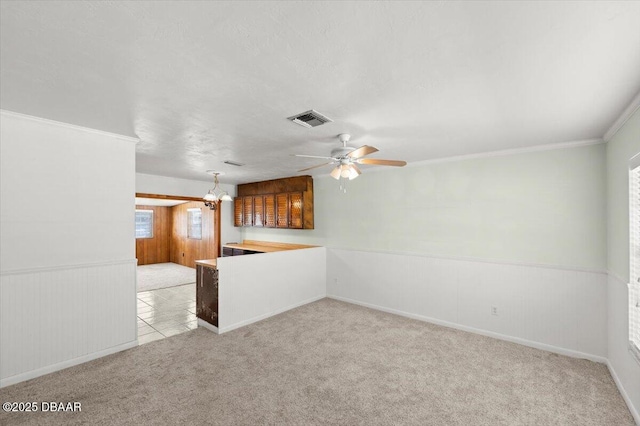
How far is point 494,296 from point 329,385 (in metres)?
2.56

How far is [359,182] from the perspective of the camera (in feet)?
17.3

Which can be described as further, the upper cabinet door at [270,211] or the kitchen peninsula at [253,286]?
the upper cabinet door at [270,211]

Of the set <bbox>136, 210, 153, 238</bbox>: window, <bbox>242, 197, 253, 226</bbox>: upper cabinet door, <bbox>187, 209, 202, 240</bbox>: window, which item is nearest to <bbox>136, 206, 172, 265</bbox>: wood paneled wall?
<bbox>136, 210, 153, 238</bbox>: window

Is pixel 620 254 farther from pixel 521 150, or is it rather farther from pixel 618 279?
pixel 521 150

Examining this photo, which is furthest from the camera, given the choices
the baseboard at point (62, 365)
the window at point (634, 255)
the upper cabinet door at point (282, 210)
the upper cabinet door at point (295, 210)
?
the upper cabinet door at point (282, 210)

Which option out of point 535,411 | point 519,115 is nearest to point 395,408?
point 535,411

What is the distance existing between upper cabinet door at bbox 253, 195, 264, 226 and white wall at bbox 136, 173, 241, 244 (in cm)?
92

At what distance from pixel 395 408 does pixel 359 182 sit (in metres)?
3.65

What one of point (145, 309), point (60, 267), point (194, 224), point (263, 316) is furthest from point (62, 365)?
point (194, 224)

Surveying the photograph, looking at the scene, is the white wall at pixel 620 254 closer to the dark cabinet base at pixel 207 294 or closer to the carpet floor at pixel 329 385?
the carpet floor at pixel 329 385

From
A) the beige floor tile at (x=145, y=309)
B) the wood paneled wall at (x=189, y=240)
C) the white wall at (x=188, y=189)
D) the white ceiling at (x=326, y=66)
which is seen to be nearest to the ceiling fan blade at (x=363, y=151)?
the white ceiling at (x=326, y=66)

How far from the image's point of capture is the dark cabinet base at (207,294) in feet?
13.0

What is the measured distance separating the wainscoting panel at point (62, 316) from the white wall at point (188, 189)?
283cm

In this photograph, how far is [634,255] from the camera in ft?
7.79
